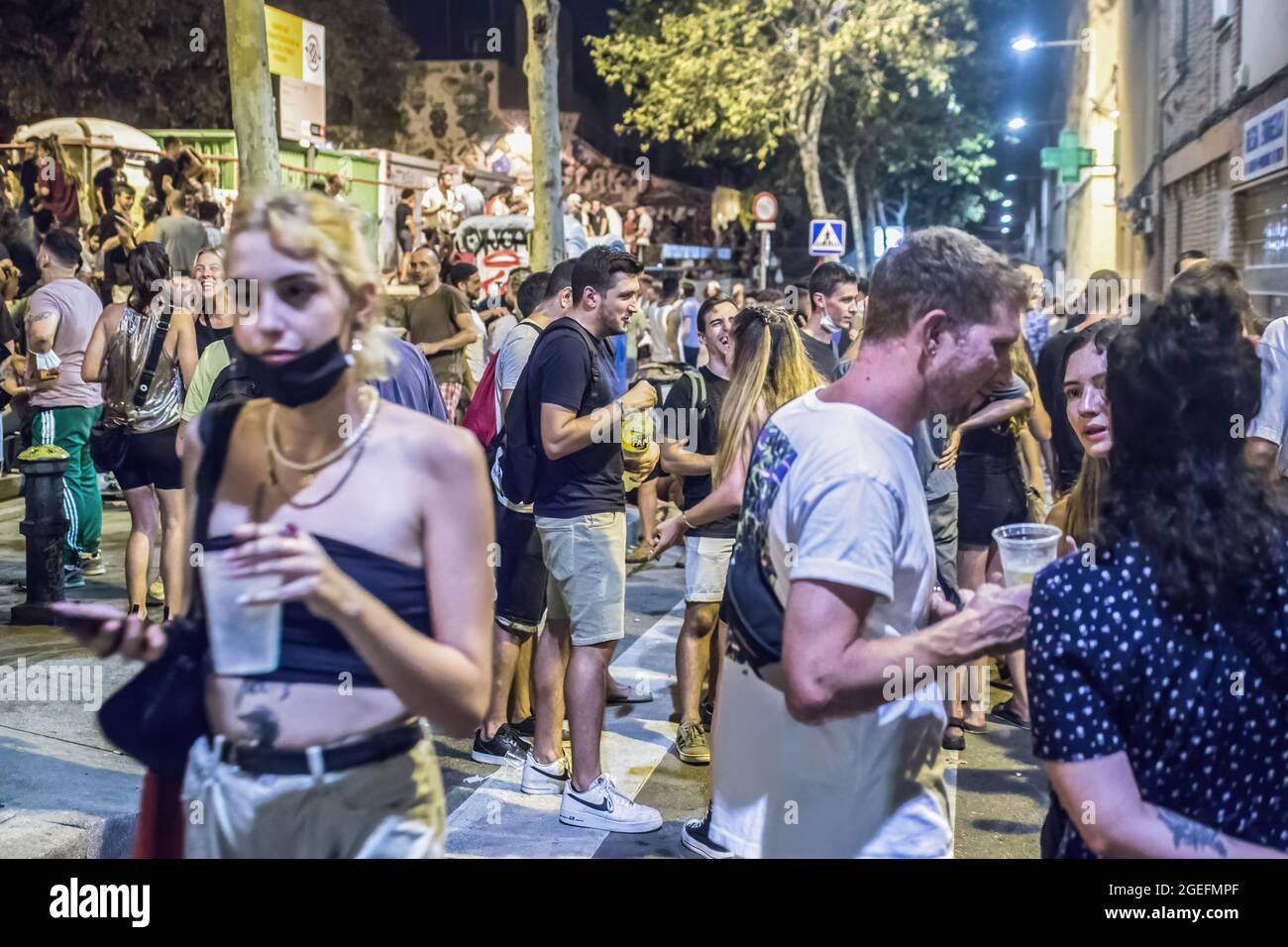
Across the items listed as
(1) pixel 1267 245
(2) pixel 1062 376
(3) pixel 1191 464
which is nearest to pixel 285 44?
(1) pixel 1267 245

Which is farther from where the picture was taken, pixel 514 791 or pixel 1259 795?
pixel 514 791

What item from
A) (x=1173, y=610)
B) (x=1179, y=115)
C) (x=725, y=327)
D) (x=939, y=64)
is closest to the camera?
(x=1173, y=610)

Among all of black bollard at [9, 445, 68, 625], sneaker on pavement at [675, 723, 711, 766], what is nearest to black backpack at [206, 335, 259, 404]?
sneaker on pavement at [675, 723, 711, 766]

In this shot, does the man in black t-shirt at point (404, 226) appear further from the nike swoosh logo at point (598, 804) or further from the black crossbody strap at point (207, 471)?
the black crossbody strap at point (207, 471)

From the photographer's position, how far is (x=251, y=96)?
8.05 metres

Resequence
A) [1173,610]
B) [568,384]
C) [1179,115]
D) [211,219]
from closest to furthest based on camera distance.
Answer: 1. [1173,610]
2. [568,384]
3. [211,219]
4. [1179,115]

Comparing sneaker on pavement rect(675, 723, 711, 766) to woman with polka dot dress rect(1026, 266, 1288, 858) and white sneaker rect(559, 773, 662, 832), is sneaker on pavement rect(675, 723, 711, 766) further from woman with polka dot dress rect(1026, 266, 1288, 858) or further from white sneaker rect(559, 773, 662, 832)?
woman with polka dot dress rect(1026, 266, 1288, 858)

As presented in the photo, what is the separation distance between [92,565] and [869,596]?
27.2 ft

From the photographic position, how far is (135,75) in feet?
84.7

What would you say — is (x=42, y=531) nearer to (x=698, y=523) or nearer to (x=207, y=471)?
(x=698, y=523)

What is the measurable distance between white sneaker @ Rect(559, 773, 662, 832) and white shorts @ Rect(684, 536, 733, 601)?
1178mm
